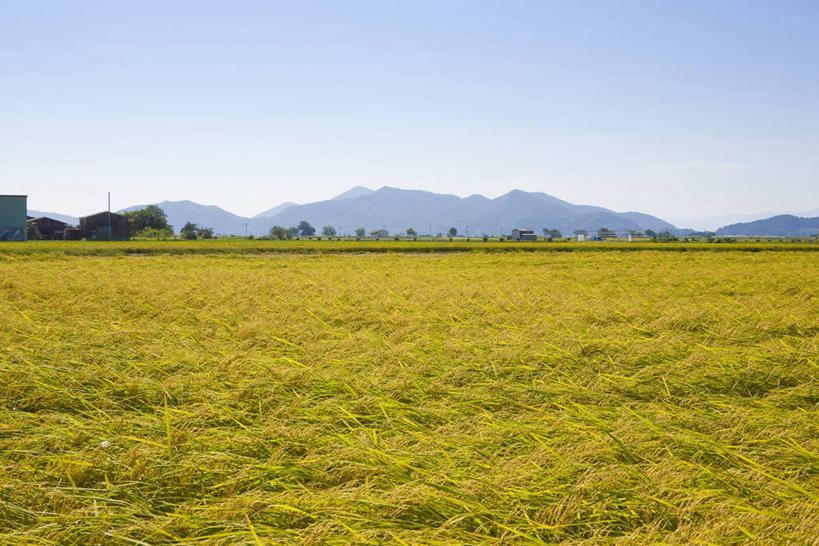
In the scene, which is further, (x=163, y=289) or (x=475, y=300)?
(x=163, y=289)

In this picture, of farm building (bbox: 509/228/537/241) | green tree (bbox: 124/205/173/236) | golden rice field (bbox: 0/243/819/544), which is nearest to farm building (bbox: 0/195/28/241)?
green tree (bbox: 124/205/173/236)

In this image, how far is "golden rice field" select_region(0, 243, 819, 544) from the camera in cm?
298

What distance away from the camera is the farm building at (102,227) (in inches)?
2918

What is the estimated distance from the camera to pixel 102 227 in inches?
2953

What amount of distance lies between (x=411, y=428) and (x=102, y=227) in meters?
84.8

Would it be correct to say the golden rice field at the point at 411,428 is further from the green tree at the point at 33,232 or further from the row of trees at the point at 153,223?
the row of trees at the point at 153,223

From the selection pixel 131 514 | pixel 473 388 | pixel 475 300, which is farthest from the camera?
pixel 475 300

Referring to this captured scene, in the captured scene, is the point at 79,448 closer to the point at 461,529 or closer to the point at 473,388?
the point at 461,529

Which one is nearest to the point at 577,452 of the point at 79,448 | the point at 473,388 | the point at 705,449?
the point at 705,449

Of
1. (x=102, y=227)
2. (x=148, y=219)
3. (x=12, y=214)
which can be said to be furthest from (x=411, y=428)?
(x=148, y=219)

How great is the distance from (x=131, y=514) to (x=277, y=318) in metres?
6.34

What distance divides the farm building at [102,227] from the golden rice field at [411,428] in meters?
75.8

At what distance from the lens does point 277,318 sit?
936 cm

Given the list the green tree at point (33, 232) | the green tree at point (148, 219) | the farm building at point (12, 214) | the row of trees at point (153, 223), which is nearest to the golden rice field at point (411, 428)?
the farm building at point (12, 214)
